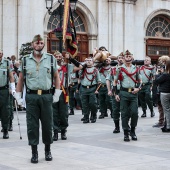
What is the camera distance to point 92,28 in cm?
2647

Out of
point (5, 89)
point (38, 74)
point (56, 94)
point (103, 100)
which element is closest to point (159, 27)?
point (103, 100)

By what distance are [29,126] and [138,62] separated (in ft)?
36.2

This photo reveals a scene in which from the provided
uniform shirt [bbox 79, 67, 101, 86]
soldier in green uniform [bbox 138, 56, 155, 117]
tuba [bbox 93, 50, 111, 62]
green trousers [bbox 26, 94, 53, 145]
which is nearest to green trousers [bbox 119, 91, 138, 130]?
green trousers [bbox 26, 94, 53, 145]

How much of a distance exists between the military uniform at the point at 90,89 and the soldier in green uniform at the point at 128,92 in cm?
417

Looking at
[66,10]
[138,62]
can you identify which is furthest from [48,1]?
[66,10]

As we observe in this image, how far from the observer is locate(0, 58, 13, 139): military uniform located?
11172 mm

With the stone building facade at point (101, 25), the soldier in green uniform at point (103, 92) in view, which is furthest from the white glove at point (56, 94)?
the stone building facade at point (101, 25)

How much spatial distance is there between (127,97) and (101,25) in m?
16.3

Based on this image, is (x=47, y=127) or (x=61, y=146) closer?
(x=47, y=127)

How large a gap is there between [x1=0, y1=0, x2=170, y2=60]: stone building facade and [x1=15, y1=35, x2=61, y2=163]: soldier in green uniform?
1479 centimetres

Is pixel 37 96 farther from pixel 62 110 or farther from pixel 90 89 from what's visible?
pixel 90 89

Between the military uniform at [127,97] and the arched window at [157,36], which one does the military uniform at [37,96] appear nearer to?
→ the military uniform at [127,97]

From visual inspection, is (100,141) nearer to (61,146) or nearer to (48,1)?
(61,146)

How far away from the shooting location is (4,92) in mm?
11273
